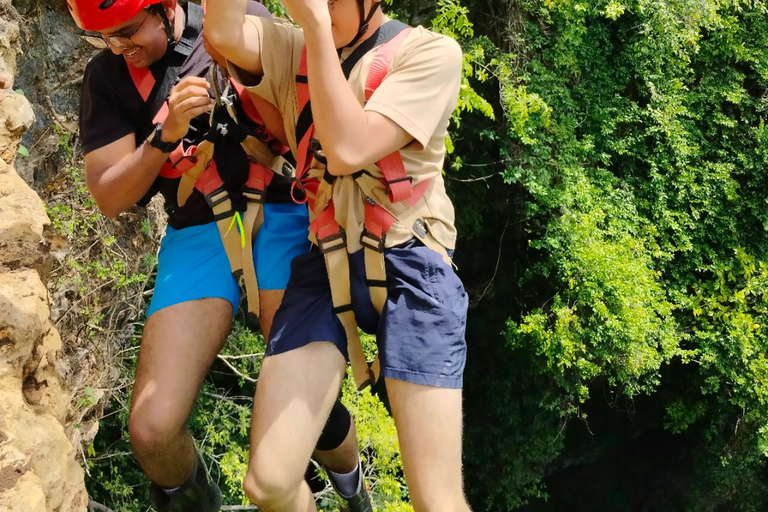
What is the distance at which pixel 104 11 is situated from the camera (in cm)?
227

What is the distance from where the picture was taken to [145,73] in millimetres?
2432

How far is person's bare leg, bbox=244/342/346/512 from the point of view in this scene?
6.73 ft

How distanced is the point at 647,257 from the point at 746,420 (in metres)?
2.30

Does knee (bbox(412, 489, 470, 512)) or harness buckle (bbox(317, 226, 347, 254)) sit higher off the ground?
harness buckle (bbox(317, 226, 347, 254))

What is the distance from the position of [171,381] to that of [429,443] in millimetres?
764

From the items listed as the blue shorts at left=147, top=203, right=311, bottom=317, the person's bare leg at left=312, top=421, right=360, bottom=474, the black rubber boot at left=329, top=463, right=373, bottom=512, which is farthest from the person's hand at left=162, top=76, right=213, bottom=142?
the black rubber boot at left=329, top=463, right=373, bottom=512

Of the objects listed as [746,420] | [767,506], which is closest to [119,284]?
[746,420]

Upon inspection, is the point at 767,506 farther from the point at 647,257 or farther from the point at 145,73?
the point at 145,73

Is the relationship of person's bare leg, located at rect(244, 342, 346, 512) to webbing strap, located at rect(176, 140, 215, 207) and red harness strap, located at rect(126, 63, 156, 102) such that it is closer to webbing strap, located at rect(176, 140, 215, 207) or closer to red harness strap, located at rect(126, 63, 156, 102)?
webbing strap, located at rect(176, 140, 215, 207)

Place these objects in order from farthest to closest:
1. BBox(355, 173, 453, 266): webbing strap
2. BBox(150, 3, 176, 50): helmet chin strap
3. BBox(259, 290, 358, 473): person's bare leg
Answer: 1. BBox(259, 290, 358, 473): person's bare leg
2. BBox(150, 3, 176, 50): helmet chin strap
3. BBox(355, 173, 453, 266): webbing strap

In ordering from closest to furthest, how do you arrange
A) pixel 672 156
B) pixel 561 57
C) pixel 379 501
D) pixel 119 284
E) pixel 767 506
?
pixel 119 284
pixel 379 501
pixel 561 57
pixel 672 156
pixel 767 506

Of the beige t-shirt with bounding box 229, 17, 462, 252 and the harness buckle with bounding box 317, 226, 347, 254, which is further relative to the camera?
the harness buckle with bounding box 317, 226, 347, 254

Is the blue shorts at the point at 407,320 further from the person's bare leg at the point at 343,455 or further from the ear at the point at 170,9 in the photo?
the ear at the point at 170,9

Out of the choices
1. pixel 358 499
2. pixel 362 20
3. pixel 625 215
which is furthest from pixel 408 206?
pixel 625 215
